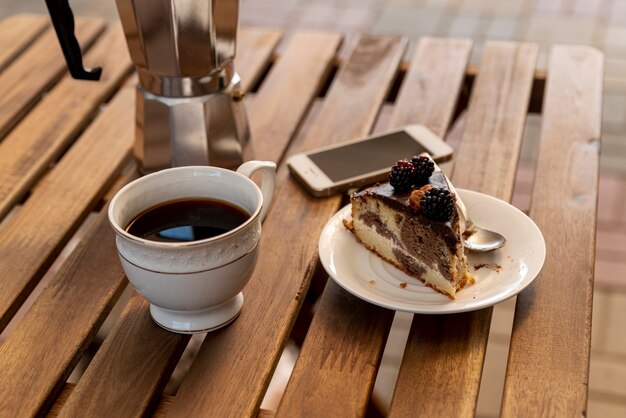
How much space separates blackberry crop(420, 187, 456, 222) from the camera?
2.58ft

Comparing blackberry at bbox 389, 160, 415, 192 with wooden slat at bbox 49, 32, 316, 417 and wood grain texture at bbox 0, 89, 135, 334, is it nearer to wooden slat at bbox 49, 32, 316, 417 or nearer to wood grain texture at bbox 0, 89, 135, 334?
wooden slat at bbox 49, 32, 316, 417

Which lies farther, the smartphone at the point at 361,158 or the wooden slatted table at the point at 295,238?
the smartphone at the point at 361,158

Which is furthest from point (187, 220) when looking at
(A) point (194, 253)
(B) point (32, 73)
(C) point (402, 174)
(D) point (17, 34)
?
(D) point (17, 34)

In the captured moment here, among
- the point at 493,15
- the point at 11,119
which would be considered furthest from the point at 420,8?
the point at 11,119

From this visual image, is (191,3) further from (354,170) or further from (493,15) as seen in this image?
(493,15)

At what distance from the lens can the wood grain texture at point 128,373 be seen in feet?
2.22

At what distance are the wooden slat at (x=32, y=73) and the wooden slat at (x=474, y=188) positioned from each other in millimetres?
600

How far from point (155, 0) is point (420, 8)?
80.5 inches

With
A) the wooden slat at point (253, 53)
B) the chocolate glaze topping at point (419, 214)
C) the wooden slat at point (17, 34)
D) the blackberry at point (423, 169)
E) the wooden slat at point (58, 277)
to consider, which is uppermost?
the blackberry at point (423, 169)

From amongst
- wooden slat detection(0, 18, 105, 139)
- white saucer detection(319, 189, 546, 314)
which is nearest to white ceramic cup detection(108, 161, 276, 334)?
white saucer detection(319, 189, 546, 314)

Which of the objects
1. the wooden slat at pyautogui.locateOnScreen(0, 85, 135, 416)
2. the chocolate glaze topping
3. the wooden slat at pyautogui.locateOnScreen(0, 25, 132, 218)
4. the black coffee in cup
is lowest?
the wooden slat at pyautogui.locateOnScreen(0, 25, 132, 218)

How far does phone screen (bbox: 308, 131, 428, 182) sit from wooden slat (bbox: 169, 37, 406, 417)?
0.04 metres

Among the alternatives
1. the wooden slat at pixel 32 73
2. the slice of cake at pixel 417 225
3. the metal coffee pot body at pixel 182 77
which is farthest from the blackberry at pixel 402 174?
the wooden slat at pixel 32 73

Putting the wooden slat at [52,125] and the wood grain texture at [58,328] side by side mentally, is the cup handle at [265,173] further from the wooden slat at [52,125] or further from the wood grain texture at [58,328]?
the wooden slat at [52,125]
